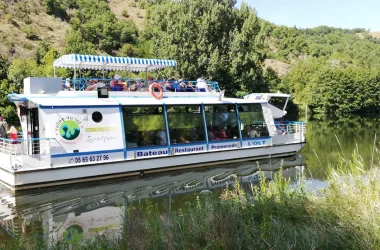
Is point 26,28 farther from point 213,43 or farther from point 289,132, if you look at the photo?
point 289,132

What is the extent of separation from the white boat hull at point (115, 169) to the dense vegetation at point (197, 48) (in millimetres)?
17825

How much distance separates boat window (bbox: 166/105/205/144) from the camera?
44.5ft

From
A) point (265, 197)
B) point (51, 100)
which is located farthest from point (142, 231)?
point (51, 100)

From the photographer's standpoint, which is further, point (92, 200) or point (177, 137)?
point (177, 137)

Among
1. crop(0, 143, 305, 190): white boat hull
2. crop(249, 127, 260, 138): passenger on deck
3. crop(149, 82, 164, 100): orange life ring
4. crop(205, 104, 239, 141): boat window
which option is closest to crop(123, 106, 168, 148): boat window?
crop(149, 82, 164, 100): orange life ring

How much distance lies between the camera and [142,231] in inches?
200

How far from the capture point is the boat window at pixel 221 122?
576 inches

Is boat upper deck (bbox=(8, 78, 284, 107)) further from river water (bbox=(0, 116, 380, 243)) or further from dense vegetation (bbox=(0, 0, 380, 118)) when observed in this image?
dense vegetation (bbox=(0, 0, 380, 118))

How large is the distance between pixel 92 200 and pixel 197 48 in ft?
80.9

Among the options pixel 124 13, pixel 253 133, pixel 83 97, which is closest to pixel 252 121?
pixel 253 133

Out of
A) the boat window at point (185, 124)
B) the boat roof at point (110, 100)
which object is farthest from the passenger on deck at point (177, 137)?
the boat roof at point (110, 100)

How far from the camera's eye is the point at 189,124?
1404 centimetres

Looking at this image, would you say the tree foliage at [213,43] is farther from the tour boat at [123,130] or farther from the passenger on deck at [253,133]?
the passenger on deck at [253,133]

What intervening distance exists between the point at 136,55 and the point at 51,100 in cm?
4239
